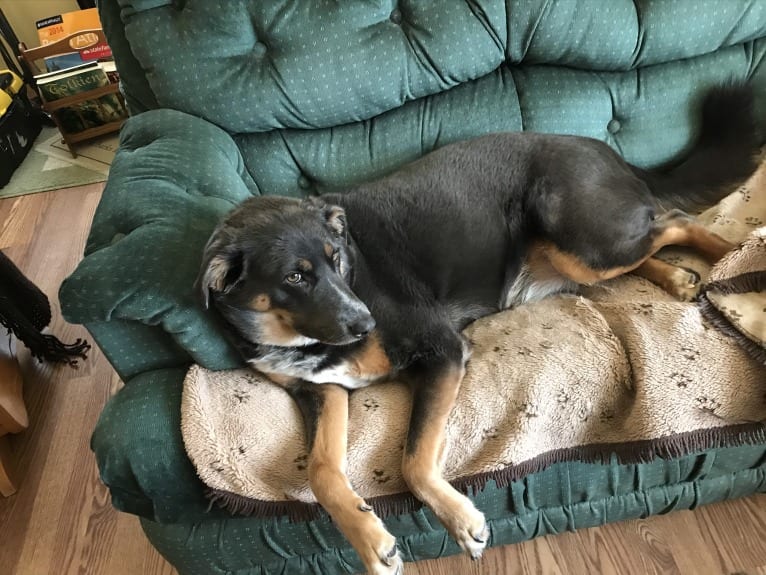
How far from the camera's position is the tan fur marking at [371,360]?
156 centimetres

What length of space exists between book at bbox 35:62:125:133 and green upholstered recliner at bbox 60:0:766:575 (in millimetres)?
2554

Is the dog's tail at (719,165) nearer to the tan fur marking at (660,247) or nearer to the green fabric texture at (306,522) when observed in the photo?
the tan fur marking at (660,247)

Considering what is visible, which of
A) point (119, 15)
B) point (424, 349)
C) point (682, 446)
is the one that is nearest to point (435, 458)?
point (424, 349)

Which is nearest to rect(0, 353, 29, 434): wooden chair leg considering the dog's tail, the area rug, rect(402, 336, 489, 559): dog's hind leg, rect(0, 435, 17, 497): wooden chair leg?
rect(0, 435, 17, 497): wooden chair leg

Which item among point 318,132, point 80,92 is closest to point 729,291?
point 318,132

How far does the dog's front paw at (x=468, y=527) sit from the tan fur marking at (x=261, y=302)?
692 mm

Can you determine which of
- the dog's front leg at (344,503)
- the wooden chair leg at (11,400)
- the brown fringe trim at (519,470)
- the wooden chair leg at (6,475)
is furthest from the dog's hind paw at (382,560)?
the wooden chair leg at (11,400)

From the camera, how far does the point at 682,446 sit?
1410mm

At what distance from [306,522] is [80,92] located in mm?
4007

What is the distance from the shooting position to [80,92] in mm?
4238

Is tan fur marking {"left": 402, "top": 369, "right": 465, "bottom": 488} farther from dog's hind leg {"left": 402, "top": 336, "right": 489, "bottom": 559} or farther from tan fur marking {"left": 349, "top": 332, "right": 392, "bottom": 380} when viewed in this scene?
tan fur marking {"left": 349, "top": 332, "right": 392, "bottom": 380}

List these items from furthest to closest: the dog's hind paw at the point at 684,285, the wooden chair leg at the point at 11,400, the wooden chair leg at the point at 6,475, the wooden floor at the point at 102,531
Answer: the wooden chair leg at the point at 11,400 < the wooden chair leg at the point at 6,475 < the wooden floor at the point at 102,531 < the dog's hind paw at the point at 684,285

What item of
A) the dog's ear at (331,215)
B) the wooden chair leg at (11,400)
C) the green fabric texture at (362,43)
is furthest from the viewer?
the wooden chair leg at (11,400)

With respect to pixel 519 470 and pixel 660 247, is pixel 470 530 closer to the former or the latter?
pixel 519 470
